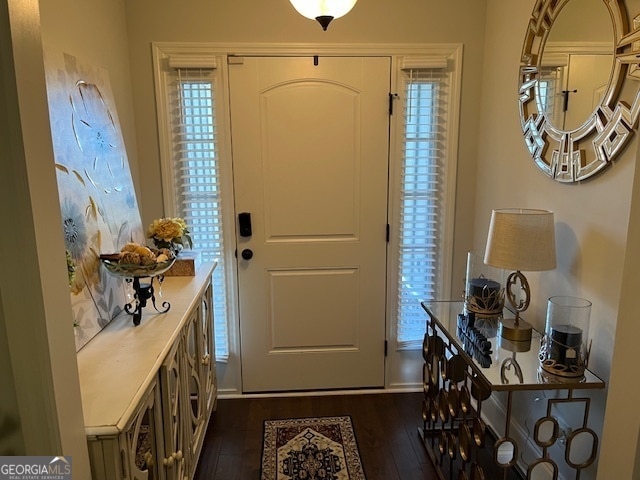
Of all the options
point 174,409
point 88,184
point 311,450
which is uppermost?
point 88,184

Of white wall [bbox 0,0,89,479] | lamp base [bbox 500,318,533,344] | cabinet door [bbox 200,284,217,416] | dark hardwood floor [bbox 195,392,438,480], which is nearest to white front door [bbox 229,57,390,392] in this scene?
dark hardwood floor [bbox 195,392,438,480]

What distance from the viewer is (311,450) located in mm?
2412

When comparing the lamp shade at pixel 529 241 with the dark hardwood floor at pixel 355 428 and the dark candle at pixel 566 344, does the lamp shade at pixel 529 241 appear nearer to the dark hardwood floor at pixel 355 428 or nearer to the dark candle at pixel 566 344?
the dark candle at pixel 566 344

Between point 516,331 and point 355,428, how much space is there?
3.78 ft

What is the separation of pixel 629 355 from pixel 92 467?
138 cm

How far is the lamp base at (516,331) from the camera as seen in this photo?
1.93m

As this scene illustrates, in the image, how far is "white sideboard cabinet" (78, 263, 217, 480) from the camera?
1188 millimetres

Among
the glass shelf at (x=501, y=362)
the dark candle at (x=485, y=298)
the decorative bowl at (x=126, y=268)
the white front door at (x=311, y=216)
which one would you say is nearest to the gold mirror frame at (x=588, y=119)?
the dark candle at (x=485, y=298)

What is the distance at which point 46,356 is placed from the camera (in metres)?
0.98

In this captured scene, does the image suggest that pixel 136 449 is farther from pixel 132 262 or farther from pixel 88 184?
pixel 88 184

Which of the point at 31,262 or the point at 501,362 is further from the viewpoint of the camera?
the point at 501,362

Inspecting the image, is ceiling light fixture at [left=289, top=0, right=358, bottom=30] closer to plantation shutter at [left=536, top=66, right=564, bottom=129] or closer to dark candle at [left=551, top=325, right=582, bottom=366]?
plantation shutter at [left=536, top=66, right=564, bottom=129]

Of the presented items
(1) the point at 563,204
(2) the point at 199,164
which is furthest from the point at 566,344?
(2) the point at 199,164

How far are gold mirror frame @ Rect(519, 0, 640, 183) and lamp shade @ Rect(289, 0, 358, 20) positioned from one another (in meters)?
0.90
